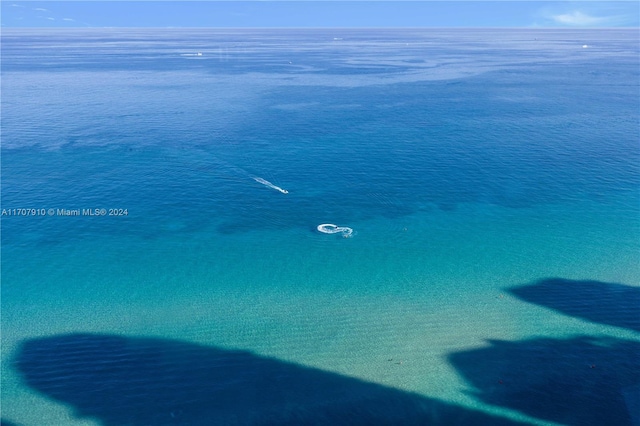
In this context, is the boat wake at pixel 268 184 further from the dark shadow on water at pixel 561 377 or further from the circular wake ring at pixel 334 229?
the dark shadow on water at pixel 561 377

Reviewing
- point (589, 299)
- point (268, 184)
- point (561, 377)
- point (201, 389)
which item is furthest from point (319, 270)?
point (589, 299)

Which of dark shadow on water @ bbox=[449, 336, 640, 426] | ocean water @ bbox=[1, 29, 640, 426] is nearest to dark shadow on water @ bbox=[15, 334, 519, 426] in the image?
ocean water @ bbox=[1, 29, 640, 426]

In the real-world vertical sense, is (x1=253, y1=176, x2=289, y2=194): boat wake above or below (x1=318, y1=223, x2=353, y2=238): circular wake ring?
above

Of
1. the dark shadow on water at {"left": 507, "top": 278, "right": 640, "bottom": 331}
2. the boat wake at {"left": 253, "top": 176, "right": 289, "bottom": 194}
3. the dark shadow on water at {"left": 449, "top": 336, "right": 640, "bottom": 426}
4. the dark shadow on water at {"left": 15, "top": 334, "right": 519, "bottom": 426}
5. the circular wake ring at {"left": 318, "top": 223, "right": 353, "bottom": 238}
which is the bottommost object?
the dark shadow on water at {"left": 15, "top": 334, "right": 519, "bottom": 426}

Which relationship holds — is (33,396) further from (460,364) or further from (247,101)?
(247,101)

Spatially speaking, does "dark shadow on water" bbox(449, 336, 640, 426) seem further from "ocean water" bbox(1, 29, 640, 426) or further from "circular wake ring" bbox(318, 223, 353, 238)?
"circular wake ring" bbox(318, 223, 353, 238)

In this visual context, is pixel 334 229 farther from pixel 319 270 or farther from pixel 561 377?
pixel 561 377
